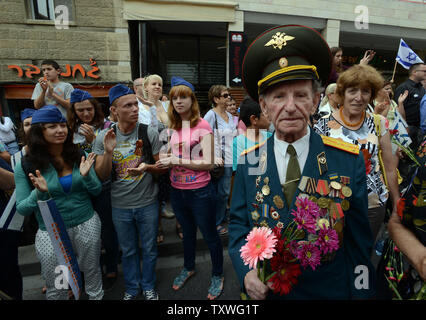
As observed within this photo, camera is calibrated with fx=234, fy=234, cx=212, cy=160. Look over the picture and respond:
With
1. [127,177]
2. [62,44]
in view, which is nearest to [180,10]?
[62,44]

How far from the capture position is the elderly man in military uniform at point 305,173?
3.97 ft

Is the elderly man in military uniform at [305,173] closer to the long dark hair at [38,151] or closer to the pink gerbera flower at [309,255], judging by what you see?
the pink gerbera flower at [309,255]

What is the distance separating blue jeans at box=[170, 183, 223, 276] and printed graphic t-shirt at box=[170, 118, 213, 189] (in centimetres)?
7

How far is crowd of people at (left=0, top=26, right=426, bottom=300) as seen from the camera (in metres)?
1.25

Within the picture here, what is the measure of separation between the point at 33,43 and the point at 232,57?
6.51m

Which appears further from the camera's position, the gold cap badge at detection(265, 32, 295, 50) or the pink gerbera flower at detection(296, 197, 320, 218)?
A: the gold cap badge at detection(265, 32, 295, 50)

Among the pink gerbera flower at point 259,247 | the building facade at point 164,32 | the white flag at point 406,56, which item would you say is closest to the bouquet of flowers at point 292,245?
the pink gerbera flower at point 259,247

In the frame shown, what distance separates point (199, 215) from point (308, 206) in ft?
5.51

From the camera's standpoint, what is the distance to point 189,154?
264cm

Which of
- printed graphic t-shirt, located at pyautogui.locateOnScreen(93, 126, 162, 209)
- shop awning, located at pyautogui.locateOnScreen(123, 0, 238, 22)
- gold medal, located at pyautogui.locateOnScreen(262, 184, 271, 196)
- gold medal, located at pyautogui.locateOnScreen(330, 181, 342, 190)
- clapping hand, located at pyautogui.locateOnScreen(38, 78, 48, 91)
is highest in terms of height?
shop awning, located at pyautogui.locateOnScreen(123, 0, 238, 22)

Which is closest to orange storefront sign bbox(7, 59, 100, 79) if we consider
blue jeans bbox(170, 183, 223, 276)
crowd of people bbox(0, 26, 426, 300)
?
crowd of people bbox(0, 26, 426, 300)

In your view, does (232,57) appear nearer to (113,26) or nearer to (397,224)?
(113,26)

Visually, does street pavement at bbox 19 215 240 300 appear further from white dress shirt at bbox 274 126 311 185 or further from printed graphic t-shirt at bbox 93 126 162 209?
white dress shirt at bbox 274 126 311 185

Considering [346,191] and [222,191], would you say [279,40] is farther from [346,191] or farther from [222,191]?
[222,191]
